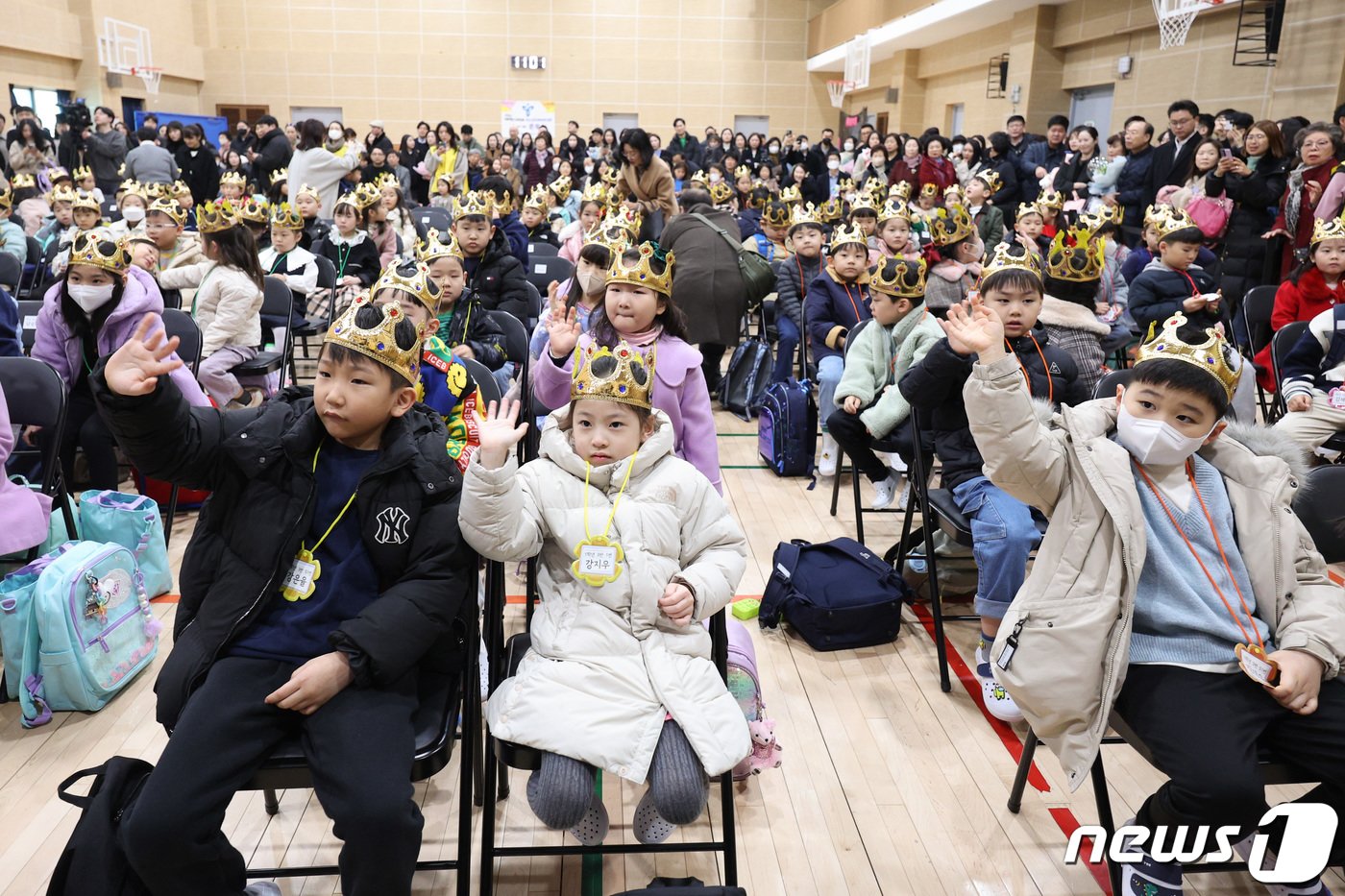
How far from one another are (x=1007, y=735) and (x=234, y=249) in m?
4.22

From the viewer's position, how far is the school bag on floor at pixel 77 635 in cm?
279

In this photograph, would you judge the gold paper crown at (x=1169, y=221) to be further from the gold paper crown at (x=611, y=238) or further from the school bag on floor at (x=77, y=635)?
the school bag on floor at (x=77, y=635)

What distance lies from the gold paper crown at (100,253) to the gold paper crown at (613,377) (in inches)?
105

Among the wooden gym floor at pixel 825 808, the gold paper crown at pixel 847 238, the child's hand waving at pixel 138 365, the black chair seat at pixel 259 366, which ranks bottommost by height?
the wooden gym floor at pixel 825 808

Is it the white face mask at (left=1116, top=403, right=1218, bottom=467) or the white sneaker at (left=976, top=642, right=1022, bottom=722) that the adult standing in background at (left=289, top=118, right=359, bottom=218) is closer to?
the white sneaker at (left=976, top=642, right=1022, bottom=722)

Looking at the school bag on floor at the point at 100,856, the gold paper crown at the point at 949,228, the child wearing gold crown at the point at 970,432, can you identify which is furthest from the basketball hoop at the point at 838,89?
the school bag on floor at the point at 100,856

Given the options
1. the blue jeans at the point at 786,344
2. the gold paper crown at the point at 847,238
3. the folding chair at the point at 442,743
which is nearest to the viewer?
the folding chair at the point at 442,743

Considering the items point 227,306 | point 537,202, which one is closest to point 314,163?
point 537,202

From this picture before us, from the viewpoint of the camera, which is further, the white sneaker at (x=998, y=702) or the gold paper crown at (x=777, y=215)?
the gold paper crown at (x=777, y=215)

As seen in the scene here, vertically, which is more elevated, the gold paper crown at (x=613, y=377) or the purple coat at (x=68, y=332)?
the gold paper crown at (x=613, y=377)

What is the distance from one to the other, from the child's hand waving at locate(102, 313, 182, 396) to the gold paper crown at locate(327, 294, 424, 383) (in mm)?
325

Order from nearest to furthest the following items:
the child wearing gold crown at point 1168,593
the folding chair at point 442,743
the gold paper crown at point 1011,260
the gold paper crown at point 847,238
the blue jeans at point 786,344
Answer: the folding chair at point 442,743, the child wearing gold crown at point 1168,593, the gold paper crown at point 1011,260, the gold paper crown at point 847,238, the blue jeans at point 786,344

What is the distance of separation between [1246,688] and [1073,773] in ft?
1.31

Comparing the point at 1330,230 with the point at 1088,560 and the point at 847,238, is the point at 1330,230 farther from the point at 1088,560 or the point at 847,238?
the point at 1088,560
